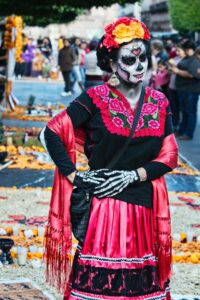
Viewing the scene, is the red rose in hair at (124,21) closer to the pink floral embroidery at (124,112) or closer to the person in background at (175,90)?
the pink floral embroidery at (124,112)


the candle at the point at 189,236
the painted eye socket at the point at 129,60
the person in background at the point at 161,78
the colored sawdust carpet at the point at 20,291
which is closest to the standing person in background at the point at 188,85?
the person in background at the point at 161,78

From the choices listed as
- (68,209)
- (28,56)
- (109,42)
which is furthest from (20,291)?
(28,56)

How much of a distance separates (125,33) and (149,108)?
447 millimetres

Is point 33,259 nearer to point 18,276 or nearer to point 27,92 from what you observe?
point 18,276

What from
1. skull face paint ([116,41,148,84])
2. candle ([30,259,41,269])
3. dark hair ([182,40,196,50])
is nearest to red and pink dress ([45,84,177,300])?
skull face paint ([116,41,148,84])

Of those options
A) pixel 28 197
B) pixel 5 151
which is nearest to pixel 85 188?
pixel 28 197

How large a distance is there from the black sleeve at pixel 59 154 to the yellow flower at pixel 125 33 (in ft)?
2.15

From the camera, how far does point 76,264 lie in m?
5.38

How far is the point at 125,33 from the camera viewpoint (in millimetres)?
5445

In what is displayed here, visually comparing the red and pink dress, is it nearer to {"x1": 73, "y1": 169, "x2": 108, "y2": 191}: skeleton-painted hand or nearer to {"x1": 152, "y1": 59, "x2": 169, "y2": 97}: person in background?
{"x1": 73, "y1": 169, "x2": 108, "y2": 191}: skeleton-painted hand

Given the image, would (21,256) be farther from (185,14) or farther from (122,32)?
(185,14)

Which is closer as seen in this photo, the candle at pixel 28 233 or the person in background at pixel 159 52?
the candle at pixel 28 233

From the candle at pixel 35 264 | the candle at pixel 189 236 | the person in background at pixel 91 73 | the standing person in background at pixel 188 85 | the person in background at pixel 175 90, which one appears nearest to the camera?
the candle at pixel 35 264

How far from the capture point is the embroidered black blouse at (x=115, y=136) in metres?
5.34
